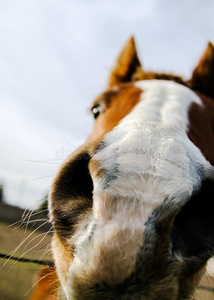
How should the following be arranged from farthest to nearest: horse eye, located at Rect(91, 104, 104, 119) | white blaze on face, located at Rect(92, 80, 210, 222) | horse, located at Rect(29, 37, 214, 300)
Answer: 1. horse eye, located at Rect(91, 104, 104, 119)
2. white blaze on face, located at Rect(92, 80, 210, 222)
3. horse, located at Rect(29, 37, 214, 300)

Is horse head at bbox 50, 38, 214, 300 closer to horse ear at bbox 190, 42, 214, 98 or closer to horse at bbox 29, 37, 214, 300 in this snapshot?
horse at bbox 29, 37, 214, 300

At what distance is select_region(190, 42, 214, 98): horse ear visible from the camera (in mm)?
3316

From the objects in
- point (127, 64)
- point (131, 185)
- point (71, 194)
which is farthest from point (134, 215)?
point (127, 64)

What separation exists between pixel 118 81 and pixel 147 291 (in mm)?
3269

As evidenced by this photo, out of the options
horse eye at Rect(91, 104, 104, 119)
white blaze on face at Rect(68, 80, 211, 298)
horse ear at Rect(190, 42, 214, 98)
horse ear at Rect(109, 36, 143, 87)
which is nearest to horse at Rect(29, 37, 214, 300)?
white blaze on face at Rect(68, 80, 211, 298)

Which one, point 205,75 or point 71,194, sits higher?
point 71,194

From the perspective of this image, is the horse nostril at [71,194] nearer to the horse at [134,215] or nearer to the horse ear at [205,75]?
the horse at [134,215]

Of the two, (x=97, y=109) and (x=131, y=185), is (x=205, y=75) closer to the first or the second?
(x=97, y=109)

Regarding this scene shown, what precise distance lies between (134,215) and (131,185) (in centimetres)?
12

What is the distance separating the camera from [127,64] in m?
3.71

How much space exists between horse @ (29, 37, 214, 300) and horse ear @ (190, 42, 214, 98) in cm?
209

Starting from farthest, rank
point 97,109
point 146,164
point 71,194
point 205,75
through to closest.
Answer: point 205,75 → point 97,109 → point 71,194 → point 146,164

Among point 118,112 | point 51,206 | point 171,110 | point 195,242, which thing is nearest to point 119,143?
point 51,206

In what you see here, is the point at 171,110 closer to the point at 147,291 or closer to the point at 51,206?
the point at 51,206
